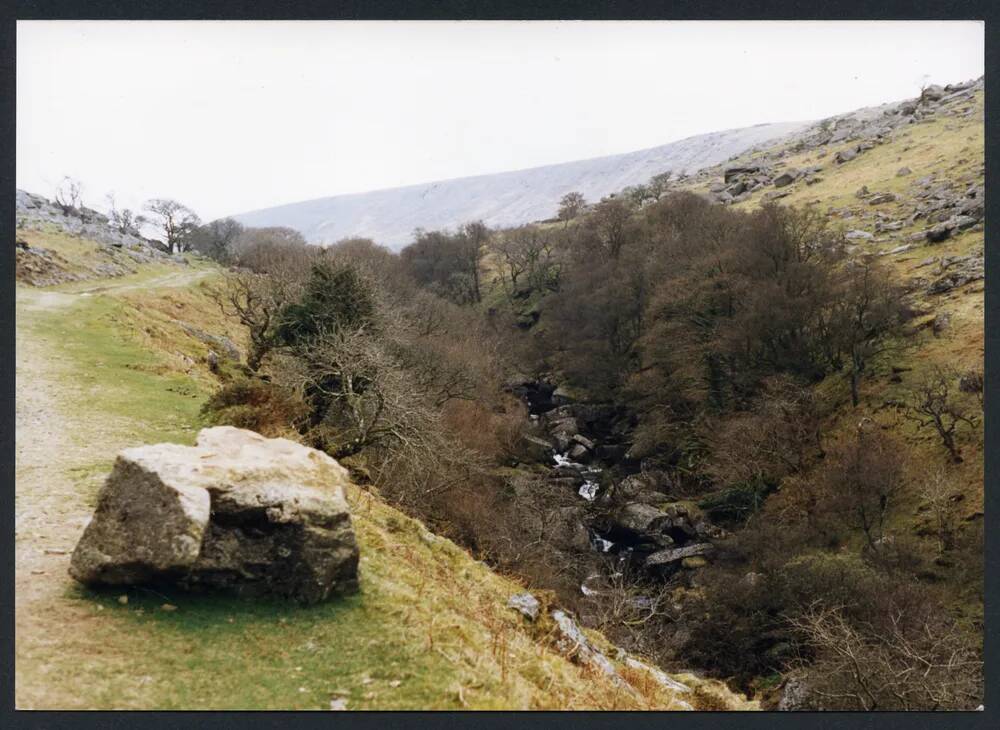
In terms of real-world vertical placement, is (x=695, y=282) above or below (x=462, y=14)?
below

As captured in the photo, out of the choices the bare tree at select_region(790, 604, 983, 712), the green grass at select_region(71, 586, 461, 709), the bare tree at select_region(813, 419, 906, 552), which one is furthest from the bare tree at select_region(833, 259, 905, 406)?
the green grass at select_region(71, 586, 461, 709)

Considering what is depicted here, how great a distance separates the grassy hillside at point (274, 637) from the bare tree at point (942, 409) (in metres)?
14.1

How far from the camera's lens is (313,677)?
5.84 meters

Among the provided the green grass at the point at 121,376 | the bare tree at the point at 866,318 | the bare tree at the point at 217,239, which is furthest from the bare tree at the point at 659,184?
the green grass at the point at 121,376

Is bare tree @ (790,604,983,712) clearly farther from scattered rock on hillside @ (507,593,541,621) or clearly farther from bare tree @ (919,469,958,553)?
scattered rock on hillside @ (507,593,541,621)

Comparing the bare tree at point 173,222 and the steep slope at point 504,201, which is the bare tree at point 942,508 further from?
the bare tree at point 173,222

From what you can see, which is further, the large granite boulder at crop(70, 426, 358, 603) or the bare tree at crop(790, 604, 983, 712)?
the bare tree at crop(790, 604, 983, 712)

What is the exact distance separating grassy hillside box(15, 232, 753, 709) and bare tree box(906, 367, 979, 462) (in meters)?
14.1

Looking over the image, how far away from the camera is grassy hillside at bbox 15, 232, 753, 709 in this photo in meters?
5.50

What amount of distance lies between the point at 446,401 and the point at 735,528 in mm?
13640

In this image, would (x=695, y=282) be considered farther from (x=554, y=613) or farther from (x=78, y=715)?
(x=78, y=715)

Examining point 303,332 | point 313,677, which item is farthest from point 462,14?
point 303,332

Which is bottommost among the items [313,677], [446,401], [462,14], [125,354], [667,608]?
[667,608]

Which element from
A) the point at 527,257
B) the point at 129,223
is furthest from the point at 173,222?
the point at 527,257
